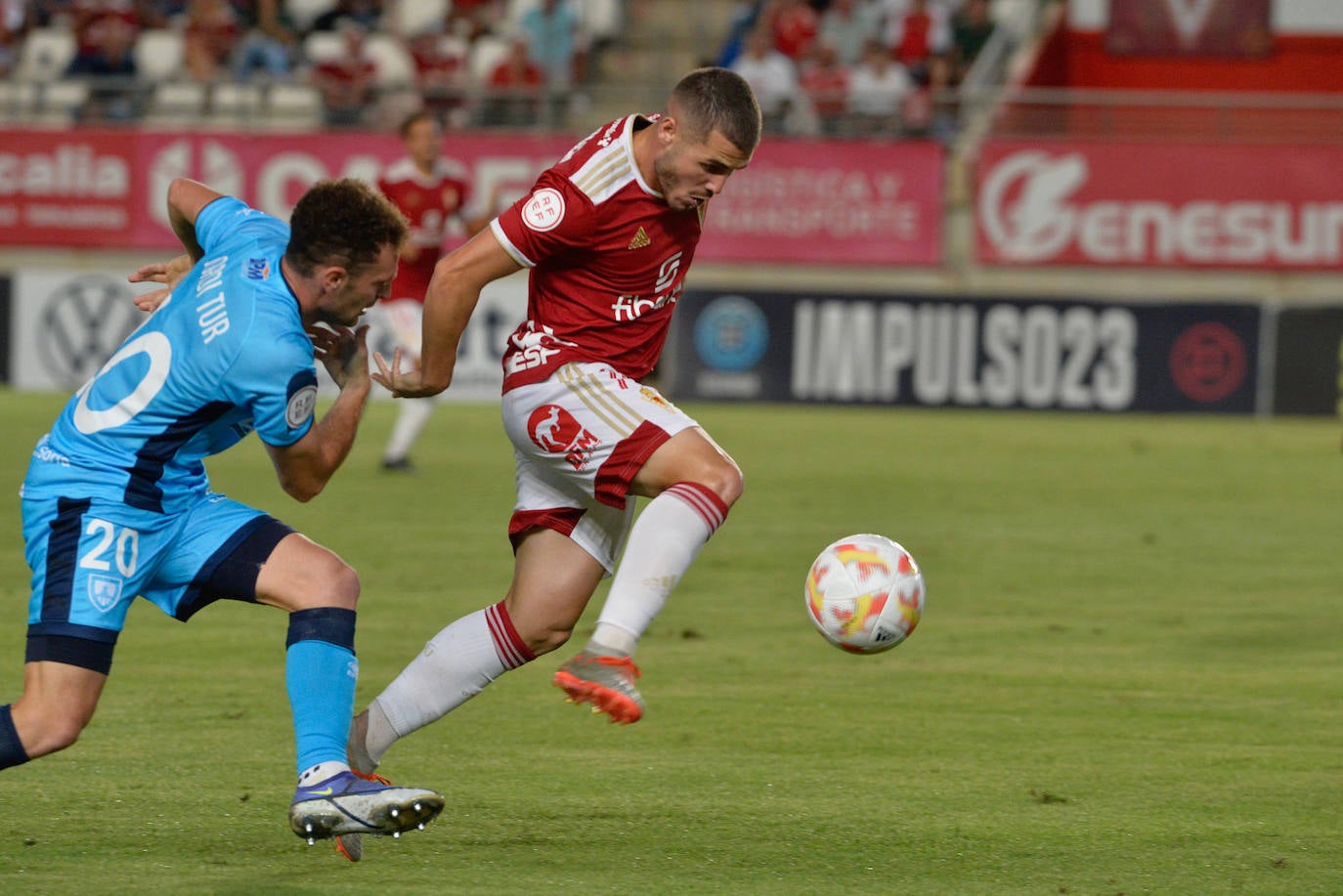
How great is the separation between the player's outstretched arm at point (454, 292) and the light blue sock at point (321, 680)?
0.66 m

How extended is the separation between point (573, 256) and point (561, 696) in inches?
85.0

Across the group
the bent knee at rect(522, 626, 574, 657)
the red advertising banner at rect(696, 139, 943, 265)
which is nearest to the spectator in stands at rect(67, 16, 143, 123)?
the red advertising banner at rect(696, 139, 943, 265)

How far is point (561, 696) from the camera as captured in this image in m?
6.63

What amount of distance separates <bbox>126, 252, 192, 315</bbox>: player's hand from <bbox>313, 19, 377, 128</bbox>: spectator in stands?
49.0ft

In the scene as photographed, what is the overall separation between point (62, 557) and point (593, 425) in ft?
A: 4.34

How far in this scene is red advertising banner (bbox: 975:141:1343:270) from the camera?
18.9m

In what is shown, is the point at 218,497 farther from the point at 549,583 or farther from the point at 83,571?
the point at 549,583

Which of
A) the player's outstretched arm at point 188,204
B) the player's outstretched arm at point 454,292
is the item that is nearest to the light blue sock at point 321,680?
the player's outstretched arm at point 454,292

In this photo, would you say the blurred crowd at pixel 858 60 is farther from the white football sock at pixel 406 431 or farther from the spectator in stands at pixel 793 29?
the white football sock at pixel 406 431

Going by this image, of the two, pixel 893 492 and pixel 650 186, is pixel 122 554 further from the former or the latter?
pixel 893 492

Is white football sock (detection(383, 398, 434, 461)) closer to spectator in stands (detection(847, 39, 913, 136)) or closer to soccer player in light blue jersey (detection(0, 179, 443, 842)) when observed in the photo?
spectator in stands (detection(847, 39, 913, 136))

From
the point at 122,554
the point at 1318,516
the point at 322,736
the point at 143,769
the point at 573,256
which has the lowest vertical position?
the point at 1318,516

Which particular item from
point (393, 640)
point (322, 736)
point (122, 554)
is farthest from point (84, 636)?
point (393, 640)

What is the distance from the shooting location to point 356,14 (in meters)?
22.4
